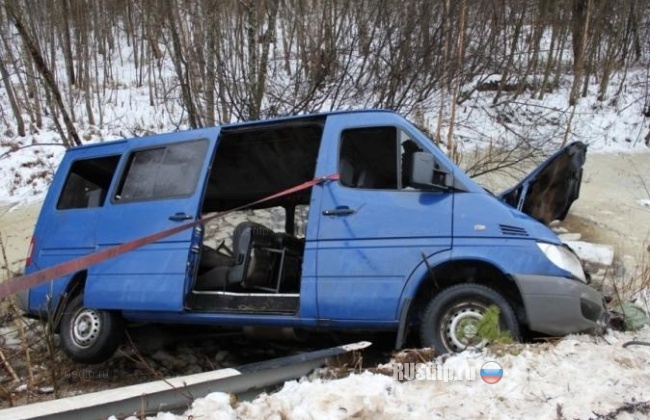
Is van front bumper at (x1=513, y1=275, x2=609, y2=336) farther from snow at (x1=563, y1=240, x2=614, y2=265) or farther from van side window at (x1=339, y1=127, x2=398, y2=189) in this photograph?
snow at (x1=563, y1=240, x2=614, y2=265)

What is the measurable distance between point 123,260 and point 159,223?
18.7 inches

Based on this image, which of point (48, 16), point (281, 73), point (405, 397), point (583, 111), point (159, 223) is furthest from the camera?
point (48, 16)

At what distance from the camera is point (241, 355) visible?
5.92 m

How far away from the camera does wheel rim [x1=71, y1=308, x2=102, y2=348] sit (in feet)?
17.3

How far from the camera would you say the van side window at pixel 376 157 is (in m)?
4.64

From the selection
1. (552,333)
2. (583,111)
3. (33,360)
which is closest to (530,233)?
(552,333)

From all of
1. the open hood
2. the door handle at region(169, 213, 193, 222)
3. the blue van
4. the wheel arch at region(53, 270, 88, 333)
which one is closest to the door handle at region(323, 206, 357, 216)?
the blue van

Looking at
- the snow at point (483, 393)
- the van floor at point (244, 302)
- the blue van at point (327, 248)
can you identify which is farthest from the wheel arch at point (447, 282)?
the van floor at point (244, 302)

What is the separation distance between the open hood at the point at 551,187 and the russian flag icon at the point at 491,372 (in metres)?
2.60

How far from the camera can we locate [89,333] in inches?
209

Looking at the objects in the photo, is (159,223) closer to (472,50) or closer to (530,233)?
(530,233)

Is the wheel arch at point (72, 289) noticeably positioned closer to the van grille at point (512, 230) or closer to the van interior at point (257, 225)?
the van interior at point (257, 225)

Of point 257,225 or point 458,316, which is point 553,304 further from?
point 257,225

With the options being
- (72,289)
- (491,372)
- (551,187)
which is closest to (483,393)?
(491,372)
